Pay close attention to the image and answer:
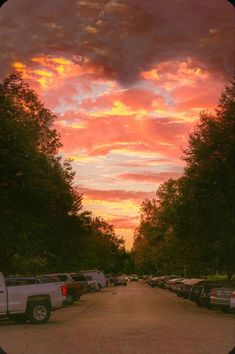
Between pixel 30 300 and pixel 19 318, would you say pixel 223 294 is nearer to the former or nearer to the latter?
pixel 19 318

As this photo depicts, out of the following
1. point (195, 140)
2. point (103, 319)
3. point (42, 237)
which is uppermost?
point (195, 140)

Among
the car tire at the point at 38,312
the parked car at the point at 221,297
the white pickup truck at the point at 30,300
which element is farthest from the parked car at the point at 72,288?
the car tire at the point at 38,312

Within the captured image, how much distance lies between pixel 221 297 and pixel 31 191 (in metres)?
10.1

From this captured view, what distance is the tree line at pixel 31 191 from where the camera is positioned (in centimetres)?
2752

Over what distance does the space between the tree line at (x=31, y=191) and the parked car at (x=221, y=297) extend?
9.54m

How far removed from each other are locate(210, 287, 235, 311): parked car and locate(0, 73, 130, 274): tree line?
9536 mm

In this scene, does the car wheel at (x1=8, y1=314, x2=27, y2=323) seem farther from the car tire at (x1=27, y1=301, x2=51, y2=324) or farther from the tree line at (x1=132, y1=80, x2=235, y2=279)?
the tree line at (x1=132, y1=80, x2=235, y2=279)

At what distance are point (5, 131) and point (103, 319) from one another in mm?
10301

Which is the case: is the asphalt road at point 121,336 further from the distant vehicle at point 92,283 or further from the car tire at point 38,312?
the distant vehicle at point 92,283

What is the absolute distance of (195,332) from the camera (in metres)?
16.4

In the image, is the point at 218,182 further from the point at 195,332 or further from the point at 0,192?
the point at 195,332

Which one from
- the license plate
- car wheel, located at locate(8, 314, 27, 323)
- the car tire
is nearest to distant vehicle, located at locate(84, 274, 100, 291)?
the license plate

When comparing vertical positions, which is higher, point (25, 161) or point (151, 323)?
point (25, 161)

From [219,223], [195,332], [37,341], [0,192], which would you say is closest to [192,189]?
[219,223]
